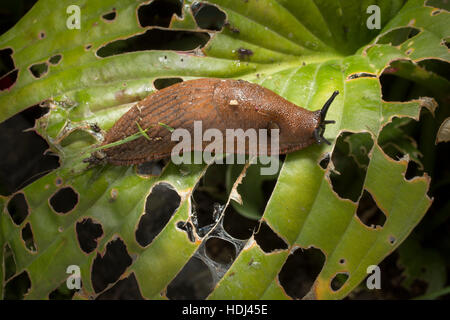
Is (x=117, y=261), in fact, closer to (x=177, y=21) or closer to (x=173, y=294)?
(x=173, y=294)

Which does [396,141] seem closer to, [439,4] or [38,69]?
[439,4]

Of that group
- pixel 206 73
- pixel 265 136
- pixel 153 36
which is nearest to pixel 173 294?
pixel 265 136

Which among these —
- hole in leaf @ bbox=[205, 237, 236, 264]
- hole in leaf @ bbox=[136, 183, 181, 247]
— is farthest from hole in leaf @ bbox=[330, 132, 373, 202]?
hole in leaf @ bbox=[136, 183, 181, 247]

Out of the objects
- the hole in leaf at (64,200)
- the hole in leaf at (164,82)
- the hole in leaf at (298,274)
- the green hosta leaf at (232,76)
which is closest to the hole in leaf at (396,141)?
the green hosta leaf at (232,76)

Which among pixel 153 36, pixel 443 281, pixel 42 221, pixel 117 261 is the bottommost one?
pixel 443 281

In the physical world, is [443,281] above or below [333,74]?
below

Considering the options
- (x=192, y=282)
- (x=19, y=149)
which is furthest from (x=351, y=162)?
(x=19, y=149)

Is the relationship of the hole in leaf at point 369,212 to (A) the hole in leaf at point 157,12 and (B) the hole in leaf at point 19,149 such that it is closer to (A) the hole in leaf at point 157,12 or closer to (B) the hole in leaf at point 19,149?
(A) the hole in leaf at point 157,12
